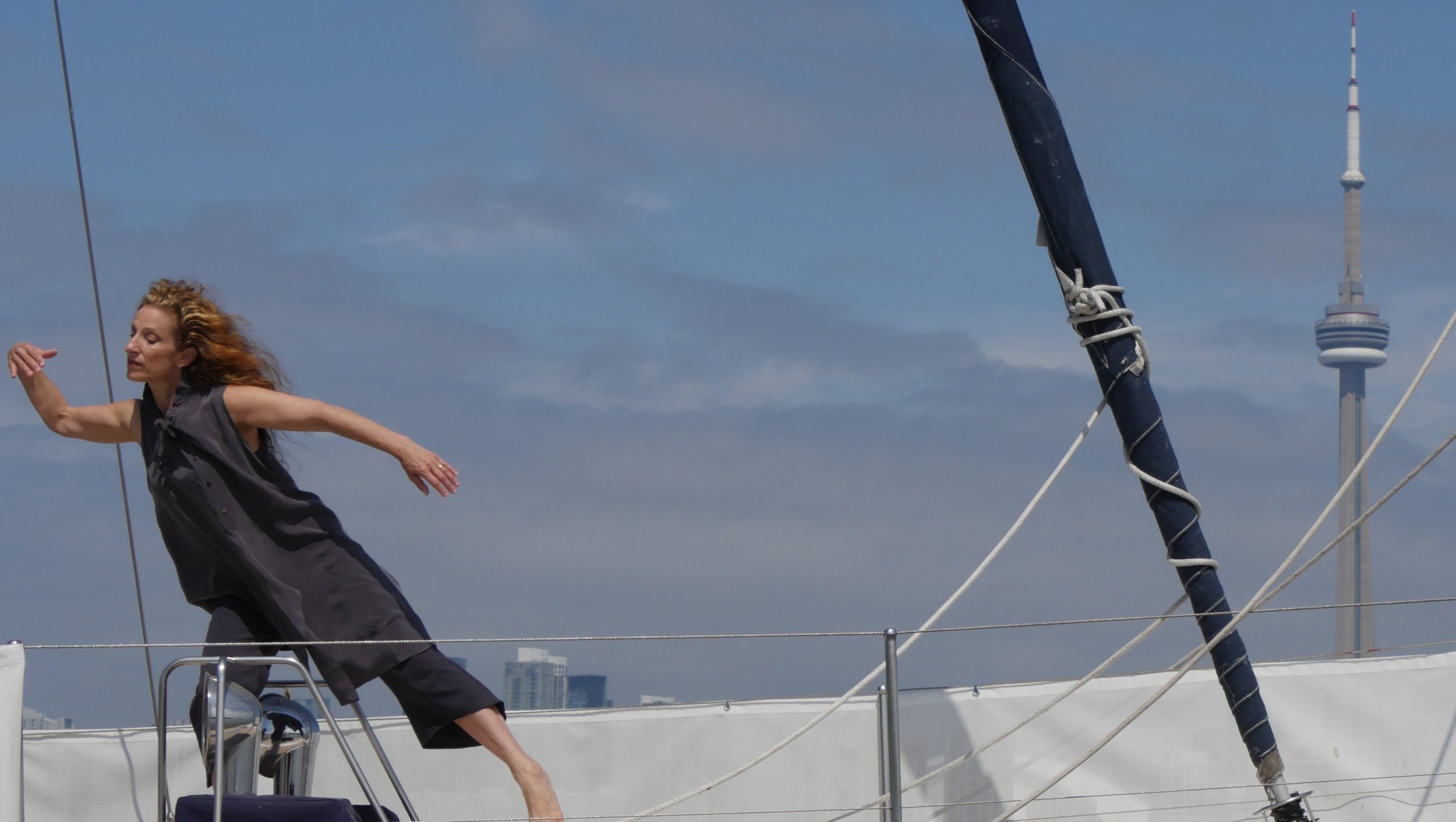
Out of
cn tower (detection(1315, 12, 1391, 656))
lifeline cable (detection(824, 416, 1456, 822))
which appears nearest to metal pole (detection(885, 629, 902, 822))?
lifeline cable (detection(824, 416, 1456, 822))

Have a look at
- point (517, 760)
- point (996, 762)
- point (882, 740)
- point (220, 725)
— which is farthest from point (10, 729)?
point (996, 762)

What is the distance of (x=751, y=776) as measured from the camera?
203 inches

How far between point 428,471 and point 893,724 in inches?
54.1

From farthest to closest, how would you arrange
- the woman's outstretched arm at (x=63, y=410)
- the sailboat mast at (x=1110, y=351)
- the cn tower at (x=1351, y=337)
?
1. the cn tower at (x=1351, y=337)
2. the sailboat mast at (x=1110, y=351)
3. the woman's outstretched arm at (x=63, y=410)

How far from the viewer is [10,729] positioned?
353 cm

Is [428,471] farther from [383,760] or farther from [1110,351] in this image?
A: [1110,351]

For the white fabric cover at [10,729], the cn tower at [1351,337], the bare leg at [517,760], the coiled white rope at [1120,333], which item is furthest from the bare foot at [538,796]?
the cn tower at [1351,337]

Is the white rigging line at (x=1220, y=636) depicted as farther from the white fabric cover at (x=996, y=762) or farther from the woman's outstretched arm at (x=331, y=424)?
the woman's outstretched arm at (x=331, y=424)

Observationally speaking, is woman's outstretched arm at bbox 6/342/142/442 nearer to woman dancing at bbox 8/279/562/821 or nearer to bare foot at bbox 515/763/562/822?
woman dancing at bbox 8/279/562/821

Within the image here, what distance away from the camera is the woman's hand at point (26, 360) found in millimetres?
3877

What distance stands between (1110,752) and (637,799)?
1.62 meters

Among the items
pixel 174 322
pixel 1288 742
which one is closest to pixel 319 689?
pixel 174 322

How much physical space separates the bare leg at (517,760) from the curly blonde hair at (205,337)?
40.6 inches

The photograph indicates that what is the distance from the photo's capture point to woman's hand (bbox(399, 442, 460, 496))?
10.7 ft
